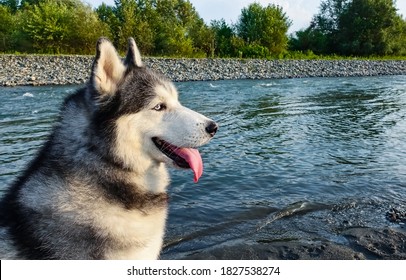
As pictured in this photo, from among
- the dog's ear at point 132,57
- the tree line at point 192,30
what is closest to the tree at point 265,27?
the tree line at point 192,30

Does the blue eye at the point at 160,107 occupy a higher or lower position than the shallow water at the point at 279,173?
higher

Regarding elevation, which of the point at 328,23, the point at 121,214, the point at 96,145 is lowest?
the point at 121,214

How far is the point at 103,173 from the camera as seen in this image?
313 cm

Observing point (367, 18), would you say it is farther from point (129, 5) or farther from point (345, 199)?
point (345, 199)

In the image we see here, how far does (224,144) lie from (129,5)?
4539 centimetres

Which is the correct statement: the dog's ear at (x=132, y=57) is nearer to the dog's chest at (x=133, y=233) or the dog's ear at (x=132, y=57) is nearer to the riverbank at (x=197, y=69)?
the dog's chest at (x=133, y=233)

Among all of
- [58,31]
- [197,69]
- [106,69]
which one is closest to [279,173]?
[106,69]

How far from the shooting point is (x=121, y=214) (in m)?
3.11

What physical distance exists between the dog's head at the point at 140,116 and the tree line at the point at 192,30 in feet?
137

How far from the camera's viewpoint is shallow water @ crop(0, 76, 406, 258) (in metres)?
5.43

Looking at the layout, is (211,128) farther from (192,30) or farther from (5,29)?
(192,30)

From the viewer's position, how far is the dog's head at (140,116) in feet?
10.1

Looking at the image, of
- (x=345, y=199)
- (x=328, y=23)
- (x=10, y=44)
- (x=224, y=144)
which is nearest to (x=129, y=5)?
(x=10, y=44)

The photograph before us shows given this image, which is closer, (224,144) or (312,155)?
(312,155)
